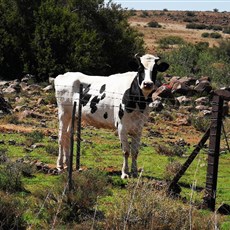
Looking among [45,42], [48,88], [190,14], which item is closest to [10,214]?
[48,88]

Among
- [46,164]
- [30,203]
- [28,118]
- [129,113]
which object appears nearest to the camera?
[30,203]

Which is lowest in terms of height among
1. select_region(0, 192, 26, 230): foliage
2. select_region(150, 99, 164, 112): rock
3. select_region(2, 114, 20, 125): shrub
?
select_region(150, 99, 164, 112): rock

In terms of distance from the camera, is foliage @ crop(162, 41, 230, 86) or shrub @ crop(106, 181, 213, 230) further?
foliage @ crop(162, 41, 230, 86)

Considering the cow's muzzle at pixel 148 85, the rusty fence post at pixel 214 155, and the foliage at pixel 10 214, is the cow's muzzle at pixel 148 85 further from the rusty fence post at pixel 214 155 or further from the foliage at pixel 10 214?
the foliage at pixel 10 214

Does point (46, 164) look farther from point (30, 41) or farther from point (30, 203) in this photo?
point (30, 41)

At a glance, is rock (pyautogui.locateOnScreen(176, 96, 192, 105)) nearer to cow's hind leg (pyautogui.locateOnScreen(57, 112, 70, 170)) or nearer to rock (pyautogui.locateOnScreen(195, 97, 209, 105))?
rock (pyautogui.locateOnScreen(195, 97, 209, 105))

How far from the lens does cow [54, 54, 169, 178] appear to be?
1312 centimetres

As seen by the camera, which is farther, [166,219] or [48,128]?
[48,128]

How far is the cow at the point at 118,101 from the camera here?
43.0ft

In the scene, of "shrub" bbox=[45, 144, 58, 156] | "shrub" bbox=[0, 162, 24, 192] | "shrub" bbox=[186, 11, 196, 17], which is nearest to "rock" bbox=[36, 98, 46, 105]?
"shrub" bbox=[45, 144, 58, 156]

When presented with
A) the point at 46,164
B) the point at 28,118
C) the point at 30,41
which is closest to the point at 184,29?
the point at 30,41

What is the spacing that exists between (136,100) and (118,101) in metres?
0.55

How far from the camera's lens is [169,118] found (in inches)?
1073

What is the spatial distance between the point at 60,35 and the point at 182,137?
54.6ft
